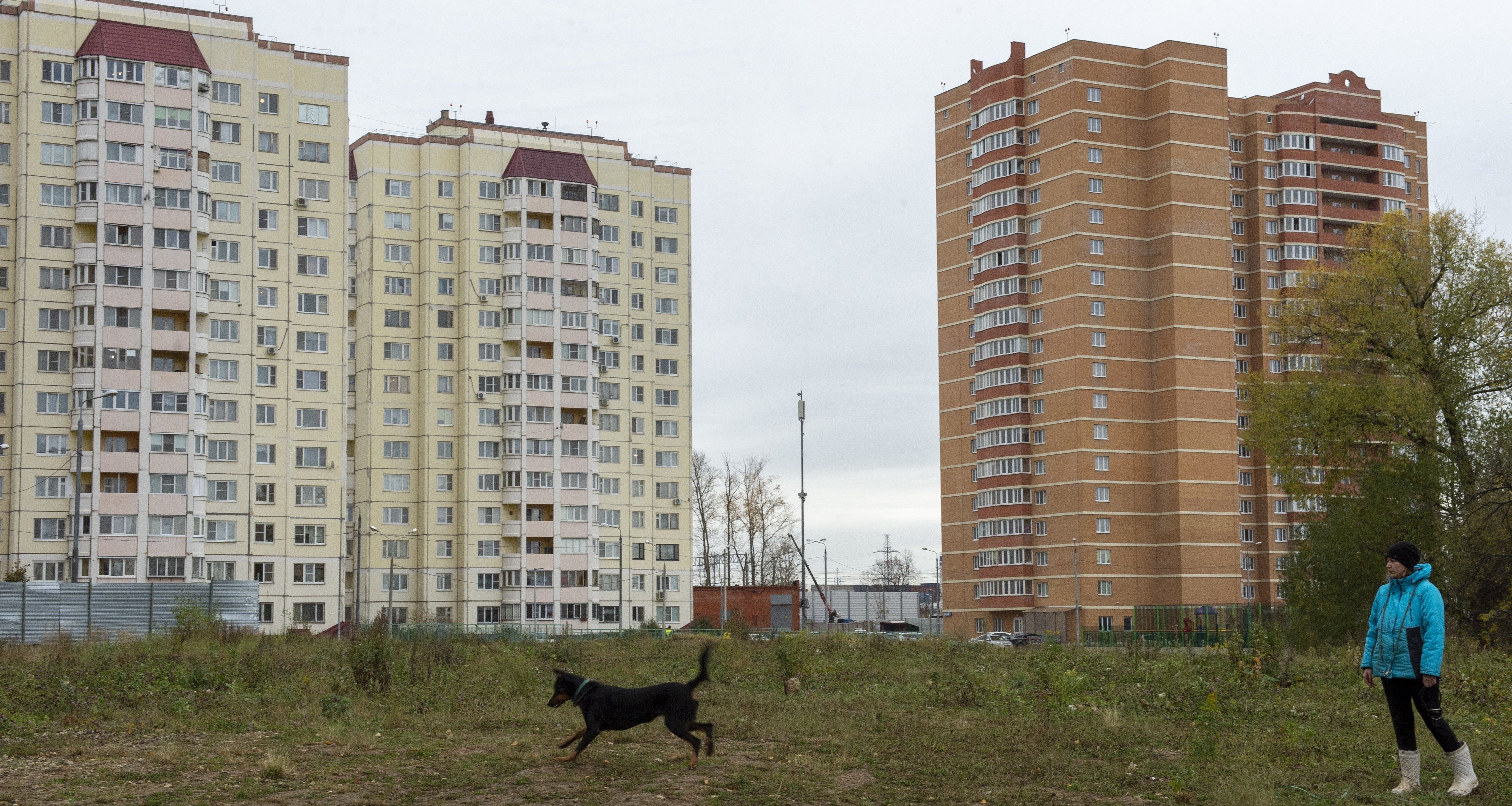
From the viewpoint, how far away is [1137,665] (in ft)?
88.6

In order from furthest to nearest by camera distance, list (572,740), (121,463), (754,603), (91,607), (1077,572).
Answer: (754,603) < (1077,572) < (121,463) < (91,607) < (572,740)

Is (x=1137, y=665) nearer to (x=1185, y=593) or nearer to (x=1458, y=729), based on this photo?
(x=1458, y=729)

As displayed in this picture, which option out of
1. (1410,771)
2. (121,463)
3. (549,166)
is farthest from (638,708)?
(549,166)

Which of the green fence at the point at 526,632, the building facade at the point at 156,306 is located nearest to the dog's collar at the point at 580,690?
the green fence at the point at 526,632

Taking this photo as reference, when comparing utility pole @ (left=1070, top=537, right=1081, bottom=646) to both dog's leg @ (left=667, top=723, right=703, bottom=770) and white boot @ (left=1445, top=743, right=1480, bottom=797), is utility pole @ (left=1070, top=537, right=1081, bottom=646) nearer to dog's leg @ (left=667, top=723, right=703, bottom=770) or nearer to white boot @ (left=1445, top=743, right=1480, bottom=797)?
dog's leg @ (left=667, top=723, right=703, bottom=770)

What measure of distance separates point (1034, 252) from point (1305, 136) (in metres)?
28.7

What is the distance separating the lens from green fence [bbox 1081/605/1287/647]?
49812mm

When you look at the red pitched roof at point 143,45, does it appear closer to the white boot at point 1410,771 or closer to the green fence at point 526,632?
the green fence at point 526,632

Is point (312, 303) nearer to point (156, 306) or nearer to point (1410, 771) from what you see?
point (156, 306)

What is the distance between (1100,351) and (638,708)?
289ft

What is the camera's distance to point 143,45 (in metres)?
75.1

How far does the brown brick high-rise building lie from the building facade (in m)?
47.7

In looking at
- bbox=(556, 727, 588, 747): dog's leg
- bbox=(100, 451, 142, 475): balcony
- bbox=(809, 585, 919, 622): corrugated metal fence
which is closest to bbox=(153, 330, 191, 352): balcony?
bbox=(100, 451, 142, 475): balcony

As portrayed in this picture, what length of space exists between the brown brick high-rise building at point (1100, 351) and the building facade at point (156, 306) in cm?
4771
